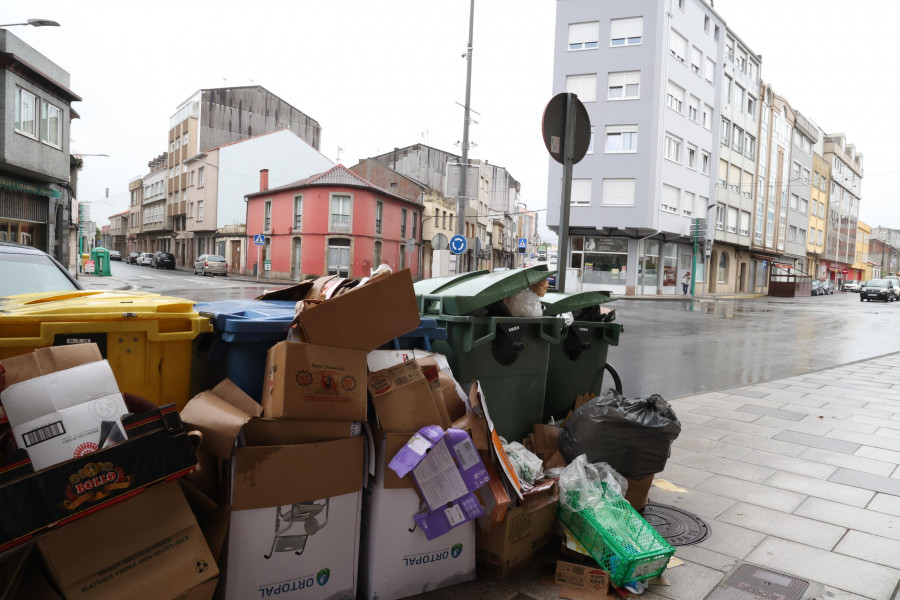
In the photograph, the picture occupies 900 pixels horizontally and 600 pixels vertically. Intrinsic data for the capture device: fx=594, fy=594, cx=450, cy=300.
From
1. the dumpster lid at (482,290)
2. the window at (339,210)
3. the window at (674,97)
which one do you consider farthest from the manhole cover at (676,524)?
the window at (339,210)

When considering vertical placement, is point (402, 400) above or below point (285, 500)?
above

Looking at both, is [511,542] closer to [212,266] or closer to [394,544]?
[394,544]

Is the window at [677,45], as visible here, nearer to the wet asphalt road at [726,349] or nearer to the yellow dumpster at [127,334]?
the wet asphalt road at [726,349]

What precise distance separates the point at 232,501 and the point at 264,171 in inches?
1813

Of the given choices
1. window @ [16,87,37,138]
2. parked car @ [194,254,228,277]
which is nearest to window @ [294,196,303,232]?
parked car @ [194,254,228,277]

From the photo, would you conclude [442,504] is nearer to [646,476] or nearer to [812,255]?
[646,476]

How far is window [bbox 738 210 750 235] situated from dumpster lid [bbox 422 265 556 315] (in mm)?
45151

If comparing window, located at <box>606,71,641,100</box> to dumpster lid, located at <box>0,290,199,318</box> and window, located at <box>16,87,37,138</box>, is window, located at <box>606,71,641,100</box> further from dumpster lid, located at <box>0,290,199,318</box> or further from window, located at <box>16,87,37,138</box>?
dumpster lid, located at <box>0,290,199,318</box>

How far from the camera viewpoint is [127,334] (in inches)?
Answer: 98.2

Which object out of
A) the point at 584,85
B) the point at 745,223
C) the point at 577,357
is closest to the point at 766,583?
the point at 577,357

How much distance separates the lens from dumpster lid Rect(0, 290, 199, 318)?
7.90 feet

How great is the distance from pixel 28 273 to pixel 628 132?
32.1 meters

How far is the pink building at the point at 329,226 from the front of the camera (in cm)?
3788

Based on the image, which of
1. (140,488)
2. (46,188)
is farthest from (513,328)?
(46,188)
